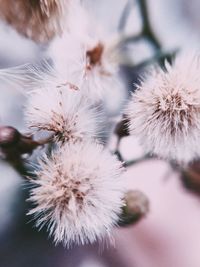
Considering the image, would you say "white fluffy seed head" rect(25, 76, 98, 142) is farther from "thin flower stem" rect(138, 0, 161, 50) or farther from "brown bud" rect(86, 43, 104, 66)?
"thin flower stem" rect(138, 0, 161, 50)

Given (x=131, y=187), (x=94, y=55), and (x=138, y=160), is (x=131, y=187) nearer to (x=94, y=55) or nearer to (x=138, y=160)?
(x=138, y=160)

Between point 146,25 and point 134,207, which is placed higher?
point 146,25

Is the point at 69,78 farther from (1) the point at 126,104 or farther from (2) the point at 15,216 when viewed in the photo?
(2) the point at 15,216

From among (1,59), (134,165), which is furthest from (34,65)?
(134,165)

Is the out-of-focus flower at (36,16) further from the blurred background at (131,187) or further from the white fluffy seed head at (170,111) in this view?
the white fluffy seed head at (170,111)

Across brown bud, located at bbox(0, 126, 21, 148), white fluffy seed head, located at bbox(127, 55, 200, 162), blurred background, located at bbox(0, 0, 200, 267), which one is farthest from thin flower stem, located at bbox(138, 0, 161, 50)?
brown bud, located at bbox(0, 126, 21, 148)

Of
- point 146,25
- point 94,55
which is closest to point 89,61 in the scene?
point 94,55
